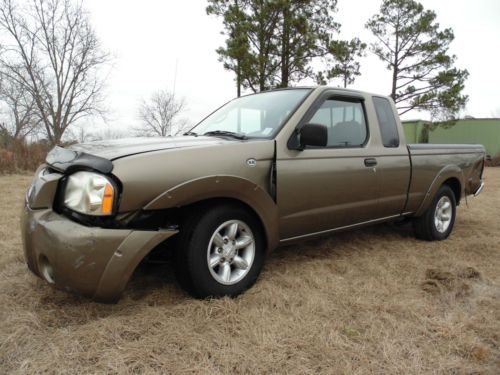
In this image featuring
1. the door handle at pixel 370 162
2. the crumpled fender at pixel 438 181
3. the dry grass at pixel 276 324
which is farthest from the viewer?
the crumpled fender at pixel 438 181

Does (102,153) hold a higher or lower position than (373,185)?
higher

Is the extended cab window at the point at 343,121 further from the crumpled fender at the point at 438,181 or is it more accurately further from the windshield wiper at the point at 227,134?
the crumpled fender at the point at 438,181

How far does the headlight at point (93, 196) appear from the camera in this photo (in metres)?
2.15

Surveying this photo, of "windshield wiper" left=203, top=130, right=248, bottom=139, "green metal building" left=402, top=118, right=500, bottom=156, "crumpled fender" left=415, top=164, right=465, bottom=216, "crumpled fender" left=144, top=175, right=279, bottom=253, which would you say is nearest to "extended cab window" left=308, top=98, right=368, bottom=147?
"windshield wiper" left=203, top=130, right=248, bottom=139

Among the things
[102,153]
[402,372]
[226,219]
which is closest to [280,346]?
[402,372]

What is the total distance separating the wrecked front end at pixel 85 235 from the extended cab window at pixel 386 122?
2.59 metres

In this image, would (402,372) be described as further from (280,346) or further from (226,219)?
(226,219)

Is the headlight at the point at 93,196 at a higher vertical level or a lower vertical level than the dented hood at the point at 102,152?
lower

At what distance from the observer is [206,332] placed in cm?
223

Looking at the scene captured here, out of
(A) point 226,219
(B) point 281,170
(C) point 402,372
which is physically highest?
(B) point 281,170

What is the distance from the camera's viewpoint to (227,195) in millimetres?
2600

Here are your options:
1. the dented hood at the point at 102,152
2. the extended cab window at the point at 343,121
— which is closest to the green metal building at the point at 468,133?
the extended cab window at the point at 343,121

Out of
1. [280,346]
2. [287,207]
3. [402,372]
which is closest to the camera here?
[402,372]

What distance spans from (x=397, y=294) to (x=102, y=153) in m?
2.41
